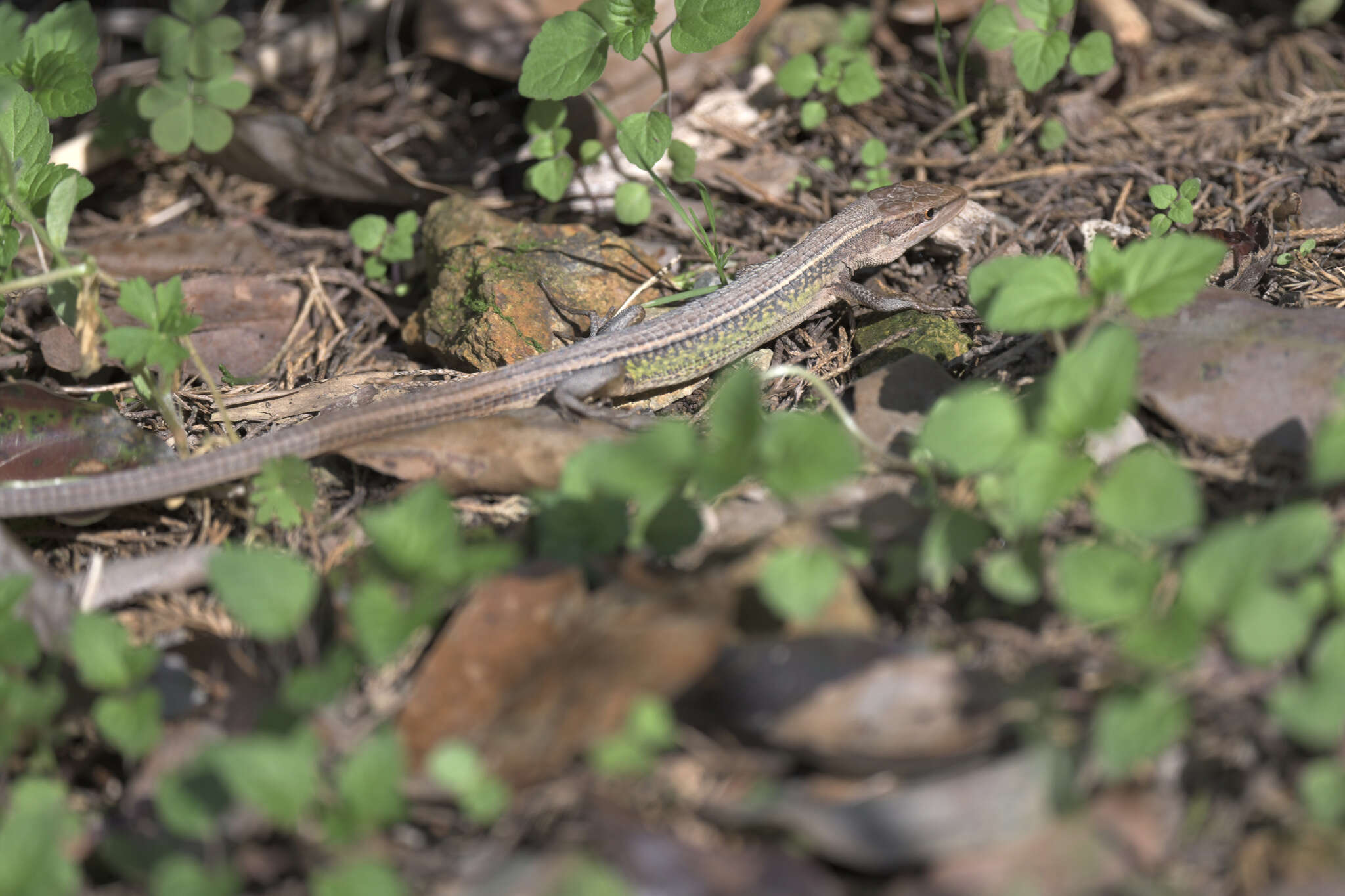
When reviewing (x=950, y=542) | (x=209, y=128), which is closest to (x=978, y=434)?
(x=950, y=542)

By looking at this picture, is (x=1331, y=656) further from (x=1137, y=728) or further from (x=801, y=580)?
(x=801, y=580)

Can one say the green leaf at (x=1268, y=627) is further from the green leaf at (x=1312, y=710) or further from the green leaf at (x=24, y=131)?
the green leaf at (x=24, y=131)

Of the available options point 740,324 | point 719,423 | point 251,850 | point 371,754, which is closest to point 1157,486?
point 719,423

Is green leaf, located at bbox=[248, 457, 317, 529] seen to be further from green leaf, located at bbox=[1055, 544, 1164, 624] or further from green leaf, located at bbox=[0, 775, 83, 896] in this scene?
green leaf, located at bbox=[1055, 544, 1164, 624]

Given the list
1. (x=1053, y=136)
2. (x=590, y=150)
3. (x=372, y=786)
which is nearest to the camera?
(x=372, y=786)

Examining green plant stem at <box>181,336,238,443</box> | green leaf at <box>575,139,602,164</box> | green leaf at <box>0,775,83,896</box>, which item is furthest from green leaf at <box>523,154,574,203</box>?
green leaf at <box>0,775,83,896</box>

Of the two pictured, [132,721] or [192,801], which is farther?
[132,721]
